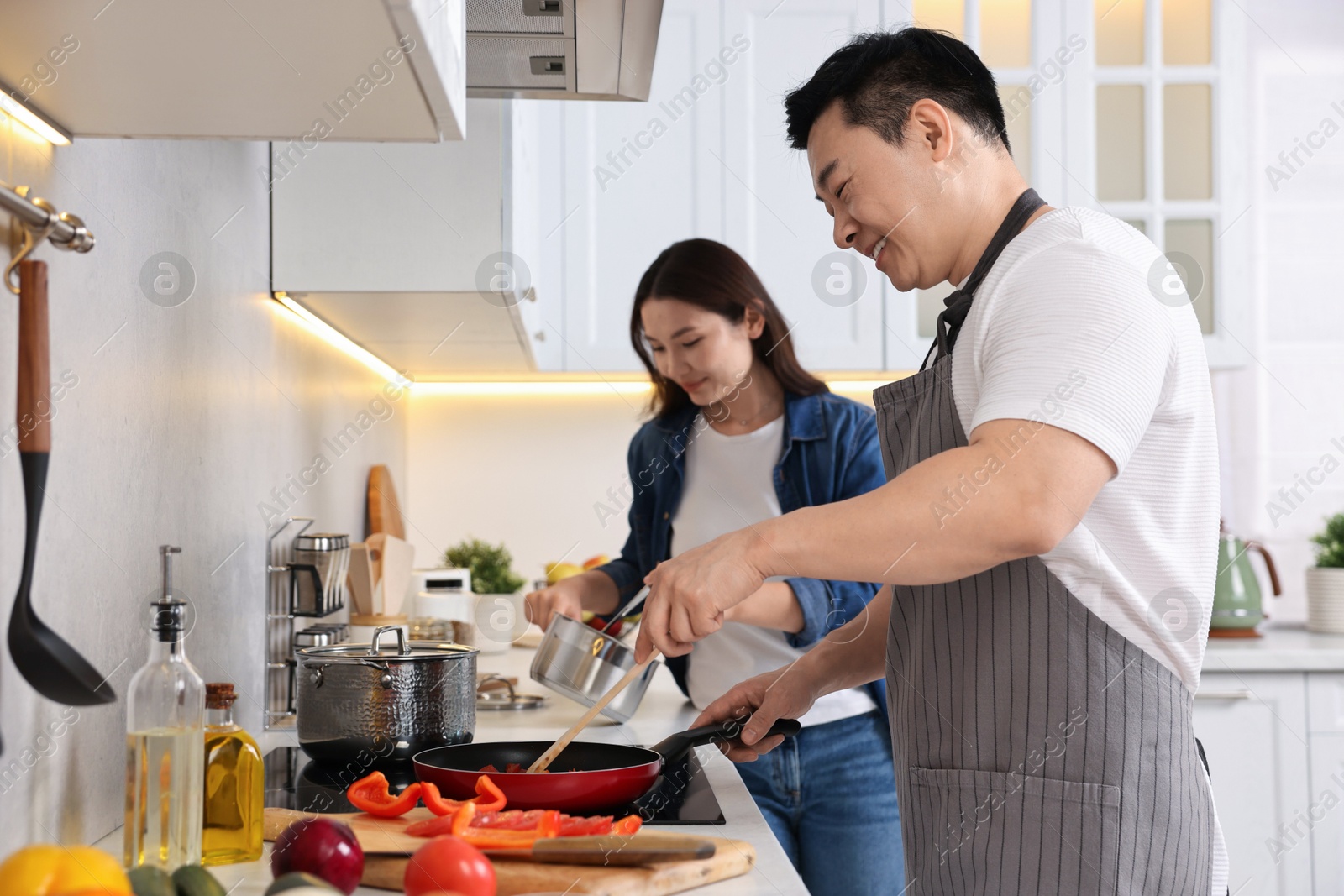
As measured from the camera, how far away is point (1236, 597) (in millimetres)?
2457

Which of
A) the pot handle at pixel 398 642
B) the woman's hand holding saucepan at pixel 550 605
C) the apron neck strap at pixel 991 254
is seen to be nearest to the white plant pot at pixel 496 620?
the woman's hand holding saucepan at pixel 550 605

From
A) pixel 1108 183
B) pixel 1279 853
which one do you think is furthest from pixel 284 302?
pixel 1279 853

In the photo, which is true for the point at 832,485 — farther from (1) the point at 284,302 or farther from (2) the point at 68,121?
(2) the point at 68,121

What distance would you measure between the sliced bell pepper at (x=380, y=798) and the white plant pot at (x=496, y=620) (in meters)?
1.45

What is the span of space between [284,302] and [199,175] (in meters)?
0.40

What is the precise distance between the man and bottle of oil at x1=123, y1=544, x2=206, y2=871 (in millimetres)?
339

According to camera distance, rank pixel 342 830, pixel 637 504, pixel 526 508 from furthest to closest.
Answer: pixel 526 508 → pixel 637 504 → pixel 342 830

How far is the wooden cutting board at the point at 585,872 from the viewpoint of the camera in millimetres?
743

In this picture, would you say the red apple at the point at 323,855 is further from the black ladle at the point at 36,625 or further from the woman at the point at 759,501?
the woman at the point at 759,501

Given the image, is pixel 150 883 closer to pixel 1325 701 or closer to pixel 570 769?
pixel 570 769

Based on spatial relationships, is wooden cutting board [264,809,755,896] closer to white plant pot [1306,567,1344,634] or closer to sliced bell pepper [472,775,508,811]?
sliced bell pepper [472,775,508,811]

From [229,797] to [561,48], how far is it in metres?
0.78

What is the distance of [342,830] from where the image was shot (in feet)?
2.39

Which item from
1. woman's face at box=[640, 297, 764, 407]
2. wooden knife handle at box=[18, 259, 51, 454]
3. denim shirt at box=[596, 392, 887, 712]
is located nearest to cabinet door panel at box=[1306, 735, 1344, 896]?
denim shirt at box=[596, 392, 887, 712]
